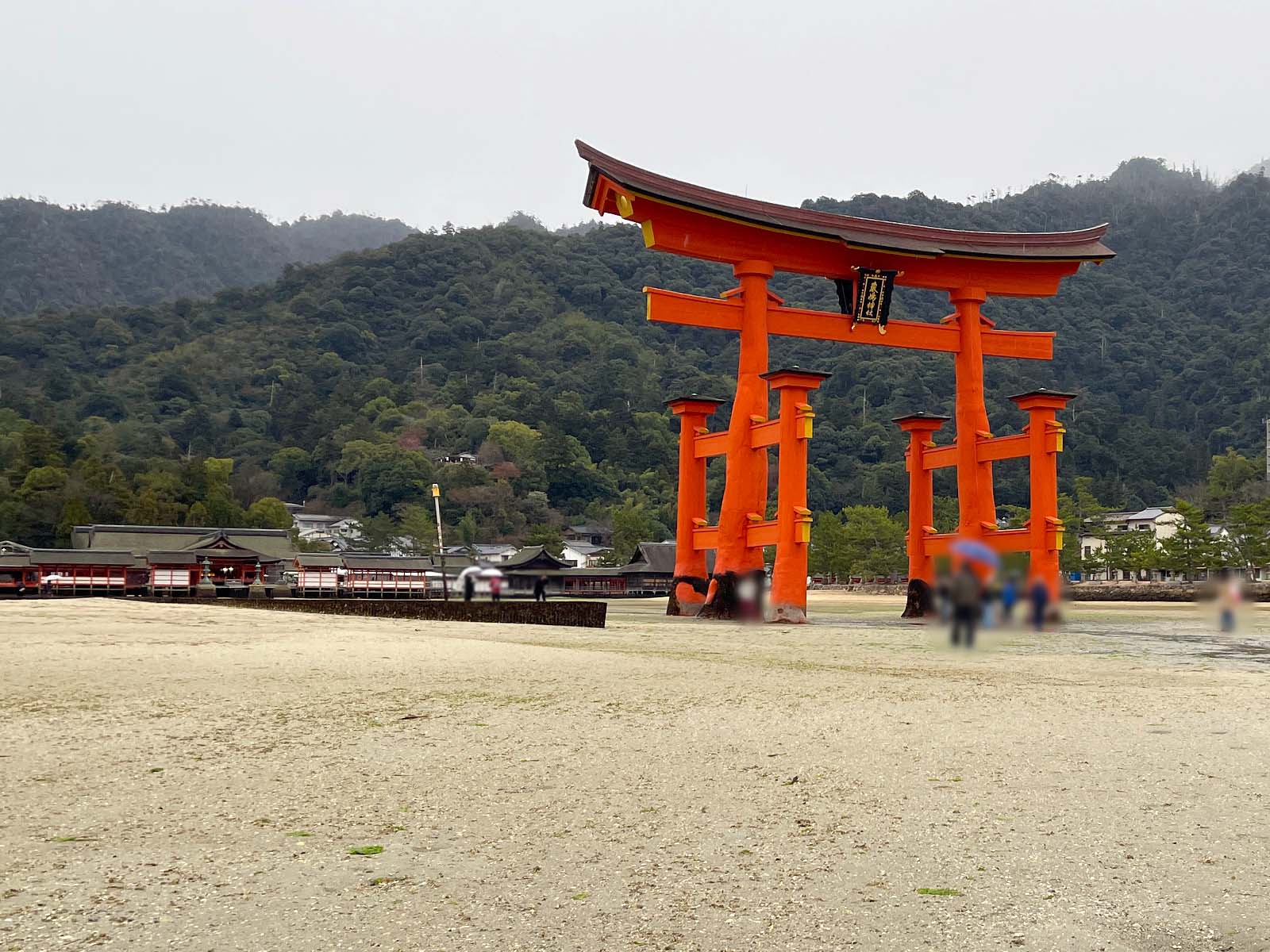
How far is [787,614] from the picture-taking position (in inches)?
1686

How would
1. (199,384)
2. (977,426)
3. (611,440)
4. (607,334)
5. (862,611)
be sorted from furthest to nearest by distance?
(607,334)
(199,384)
(611,440)
(862,611)
(977,426)

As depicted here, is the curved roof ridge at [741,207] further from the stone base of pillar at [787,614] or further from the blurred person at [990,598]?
the blurred person at [990,598]

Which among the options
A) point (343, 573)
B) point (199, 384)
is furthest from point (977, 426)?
point (199, 384)

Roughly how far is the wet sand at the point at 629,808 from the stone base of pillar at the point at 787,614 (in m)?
14.9

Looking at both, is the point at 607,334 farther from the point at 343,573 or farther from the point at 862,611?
the point at 343,573

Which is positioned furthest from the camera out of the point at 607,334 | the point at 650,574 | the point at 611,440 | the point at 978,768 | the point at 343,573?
the point at 607,334

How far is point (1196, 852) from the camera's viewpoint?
14.1 metres

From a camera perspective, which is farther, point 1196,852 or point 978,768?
point 978,768

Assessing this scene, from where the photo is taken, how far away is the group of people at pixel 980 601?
1.44 meters

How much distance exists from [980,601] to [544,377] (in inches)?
6247

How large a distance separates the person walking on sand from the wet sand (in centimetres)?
395

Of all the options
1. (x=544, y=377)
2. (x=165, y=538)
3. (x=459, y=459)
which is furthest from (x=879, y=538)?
(x=544, y=377)

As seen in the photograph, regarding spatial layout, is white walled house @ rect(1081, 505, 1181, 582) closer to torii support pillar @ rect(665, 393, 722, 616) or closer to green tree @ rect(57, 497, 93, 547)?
torii support pillar @ rect(665, 393, 722, 616)

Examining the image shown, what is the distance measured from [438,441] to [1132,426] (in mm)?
5335
